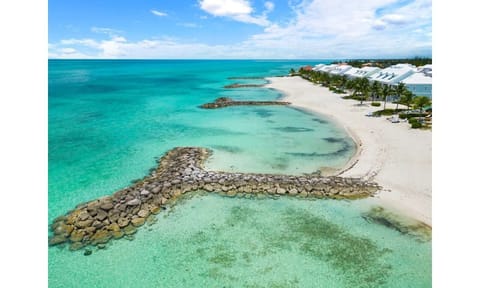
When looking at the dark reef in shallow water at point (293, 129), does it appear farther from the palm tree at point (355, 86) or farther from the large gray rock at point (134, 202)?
the palm tree at point (355, 86)

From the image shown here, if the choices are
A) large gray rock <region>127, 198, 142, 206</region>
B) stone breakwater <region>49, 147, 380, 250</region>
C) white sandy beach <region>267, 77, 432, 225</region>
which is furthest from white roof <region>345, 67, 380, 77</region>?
large gray rock <region>127, 198, 142, 206</region>

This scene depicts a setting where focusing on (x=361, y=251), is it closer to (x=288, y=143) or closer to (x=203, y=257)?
(x=203, y=257)

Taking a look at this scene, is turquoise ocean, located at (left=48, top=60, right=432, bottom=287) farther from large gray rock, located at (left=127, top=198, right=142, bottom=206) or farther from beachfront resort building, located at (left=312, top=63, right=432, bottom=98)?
beachfront resort building, located at (left=312, top=63, right=432, bottom=98)

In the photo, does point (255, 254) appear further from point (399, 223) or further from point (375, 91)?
point (375, 91)

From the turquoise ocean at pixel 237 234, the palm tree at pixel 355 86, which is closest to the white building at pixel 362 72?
the palm tree at pixel 355 86

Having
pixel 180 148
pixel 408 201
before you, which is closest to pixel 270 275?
pixel 408 201

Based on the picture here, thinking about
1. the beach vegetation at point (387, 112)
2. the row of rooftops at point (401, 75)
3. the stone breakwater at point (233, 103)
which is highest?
the row of rooftops at point (401, 75)

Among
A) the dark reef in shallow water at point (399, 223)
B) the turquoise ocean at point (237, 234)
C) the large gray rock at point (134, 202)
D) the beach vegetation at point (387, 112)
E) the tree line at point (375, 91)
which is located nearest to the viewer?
the turquoise ocean at point (237, 234)

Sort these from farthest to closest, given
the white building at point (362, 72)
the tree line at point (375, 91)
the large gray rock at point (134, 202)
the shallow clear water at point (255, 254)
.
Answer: the white building at point (362, 72)
the tree line at point (375, 91)
the large gray rock at point (134, 202)
the shallow clear water at point (255, 254)
